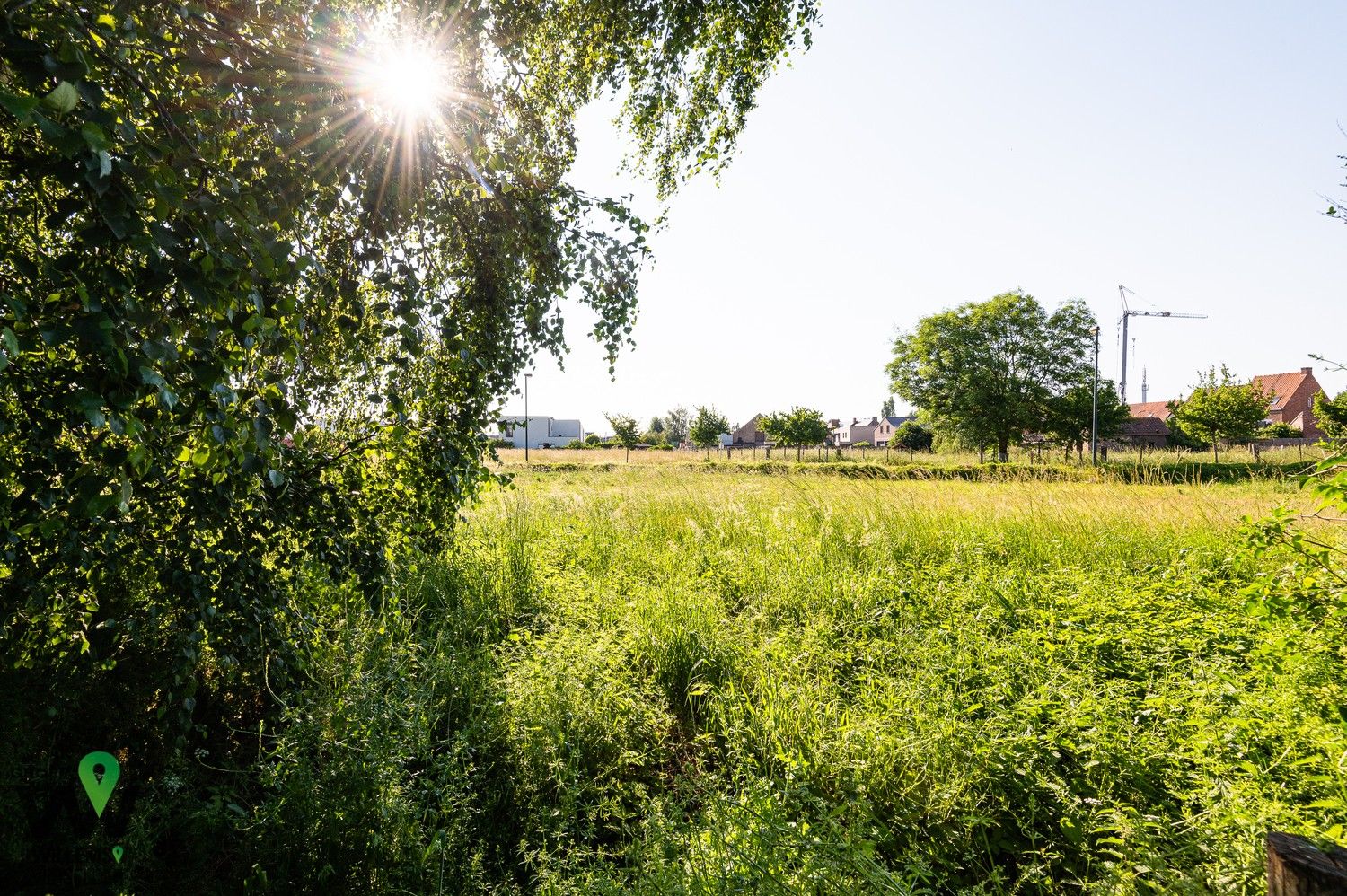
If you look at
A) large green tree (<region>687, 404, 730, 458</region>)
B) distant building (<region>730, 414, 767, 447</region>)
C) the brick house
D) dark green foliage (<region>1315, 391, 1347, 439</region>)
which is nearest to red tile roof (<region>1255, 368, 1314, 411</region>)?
the brick house

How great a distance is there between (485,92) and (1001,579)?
17.4ft

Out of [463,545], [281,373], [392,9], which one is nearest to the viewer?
[281,373]

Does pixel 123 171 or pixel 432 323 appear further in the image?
pixel 432 323

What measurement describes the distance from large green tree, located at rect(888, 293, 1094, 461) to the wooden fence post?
43006 millimetres

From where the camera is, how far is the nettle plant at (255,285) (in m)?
1.23

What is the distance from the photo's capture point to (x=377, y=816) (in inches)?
104

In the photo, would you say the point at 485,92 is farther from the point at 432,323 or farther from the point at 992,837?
the point at 992,837

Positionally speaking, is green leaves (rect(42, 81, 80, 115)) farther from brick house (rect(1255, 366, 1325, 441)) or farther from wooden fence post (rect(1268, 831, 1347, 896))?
brick house (rect(1255, 366, 1325, 441))

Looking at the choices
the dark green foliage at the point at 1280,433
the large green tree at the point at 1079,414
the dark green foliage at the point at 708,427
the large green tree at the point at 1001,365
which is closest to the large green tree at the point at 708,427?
the dark green foliage at the point at 708,427

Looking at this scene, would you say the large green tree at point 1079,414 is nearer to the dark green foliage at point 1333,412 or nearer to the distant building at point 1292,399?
the distant building at point 1292,399

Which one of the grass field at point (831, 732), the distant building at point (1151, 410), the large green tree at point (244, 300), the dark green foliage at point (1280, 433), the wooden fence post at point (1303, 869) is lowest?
the grass field at point (831, 732)

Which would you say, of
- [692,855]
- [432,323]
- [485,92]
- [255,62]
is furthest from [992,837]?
[485,92]

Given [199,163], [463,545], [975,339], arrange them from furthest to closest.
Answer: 1. [975,339]
2. [463,545]
3. [199,163]

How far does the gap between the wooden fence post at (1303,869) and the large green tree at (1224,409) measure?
3778 cm
